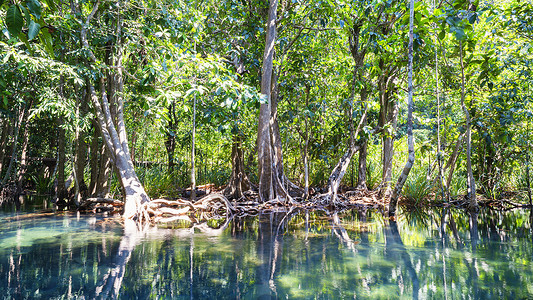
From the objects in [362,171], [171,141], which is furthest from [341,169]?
[171,141]

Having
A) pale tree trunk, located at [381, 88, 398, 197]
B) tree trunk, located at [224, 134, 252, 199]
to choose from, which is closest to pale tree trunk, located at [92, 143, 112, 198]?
tree trunk, located at [224, 134, 252, 199]

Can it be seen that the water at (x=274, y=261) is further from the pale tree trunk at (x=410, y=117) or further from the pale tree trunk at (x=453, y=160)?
the pale tree trunk at (x=453, y=160)

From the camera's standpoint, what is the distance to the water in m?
2.68

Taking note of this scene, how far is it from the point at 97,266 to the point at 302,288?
6.56ft

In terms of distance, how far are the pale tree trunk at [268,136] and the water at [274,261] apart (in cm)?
211

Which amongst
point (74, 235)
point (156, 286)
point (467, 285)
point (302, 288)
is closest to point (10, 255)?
point (74, 235)

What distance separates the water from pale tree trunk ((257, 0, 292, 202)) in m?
2.11

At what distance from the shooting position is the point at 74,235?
494 cm

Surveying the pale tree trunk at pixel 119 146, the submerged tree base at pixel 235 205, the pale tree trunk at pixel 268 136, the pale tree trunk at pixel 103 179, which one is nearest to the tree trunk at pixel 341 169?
the submerged tree base at pixel 235 205

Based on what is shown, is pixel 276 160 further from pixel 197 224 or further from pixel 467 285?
pixel 467 285

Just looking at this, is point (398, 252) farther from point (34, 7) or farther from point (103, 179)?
point (103, 179)

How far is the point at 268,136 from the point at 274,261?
14.6ft

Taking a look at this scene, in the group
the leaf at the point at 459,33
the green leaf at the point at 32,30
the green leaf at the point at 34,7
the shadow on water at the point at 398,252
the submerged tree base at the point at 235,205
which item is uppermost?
the leaf at the point at 459,33

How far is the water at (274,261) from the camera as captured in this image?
8.79 feet
